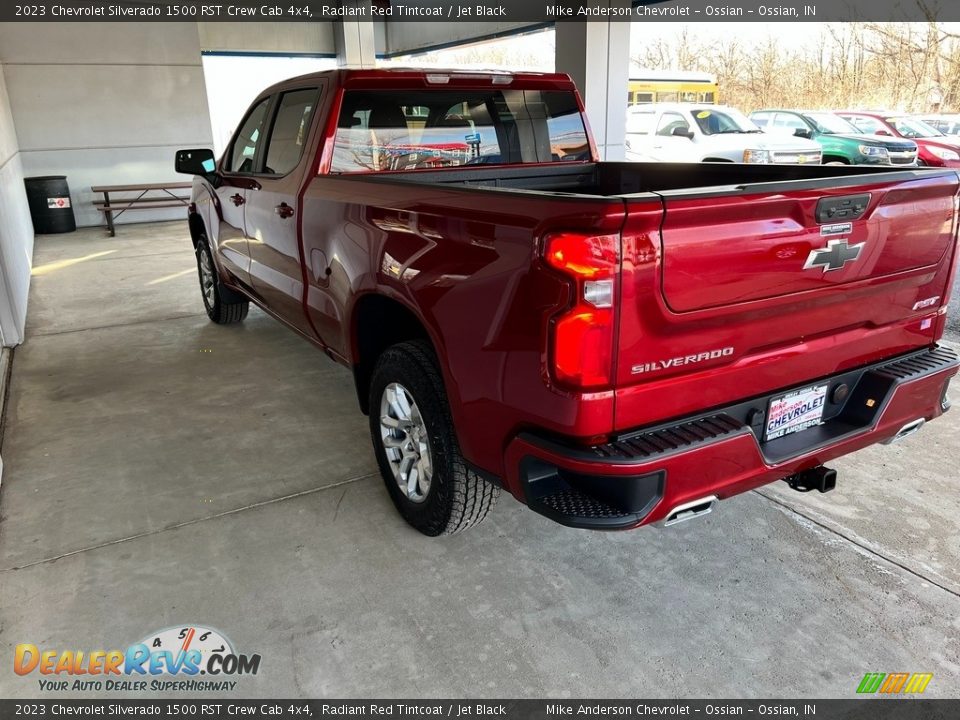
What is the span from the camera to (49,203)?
12.3 metres

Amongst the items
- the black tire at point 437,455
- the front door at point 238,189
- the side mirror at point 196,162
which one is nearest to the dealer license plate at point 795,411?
the black tire at point 437,455

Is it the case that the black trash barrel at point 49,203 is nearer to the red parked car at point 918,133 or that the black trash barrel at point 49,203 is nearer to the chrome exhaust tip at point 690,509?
the chrome exhaust tip at point 690,509

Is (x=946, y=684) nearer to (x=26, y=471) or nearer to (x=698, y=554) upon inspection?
(x=698, y=554)

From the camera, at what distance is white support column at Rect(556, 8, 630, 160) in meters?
9.58

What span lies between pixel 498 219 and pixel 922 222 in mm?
1482

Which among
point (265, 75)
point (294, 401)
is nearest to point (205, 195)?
point (294, 401)

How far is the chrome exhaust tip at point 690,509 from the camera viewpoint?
81.6 inches

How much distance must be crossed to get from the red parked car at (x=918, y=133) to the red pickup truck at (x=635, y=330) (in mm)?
11503

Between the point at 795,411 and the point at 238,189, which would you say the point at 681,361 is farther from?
the point at 238,189

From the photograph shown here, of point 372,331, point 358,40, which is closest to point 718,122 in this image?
point 358,40

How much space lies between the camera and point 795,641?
2.36 m

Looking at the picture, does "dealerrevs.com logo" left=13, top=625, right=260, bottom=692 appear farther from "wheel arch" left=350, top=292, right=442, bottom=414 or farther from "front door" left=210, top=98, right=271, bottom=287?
"front door" left=210, top=98, right=271, bottom=287

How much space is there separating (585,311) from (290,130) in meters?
2.72
